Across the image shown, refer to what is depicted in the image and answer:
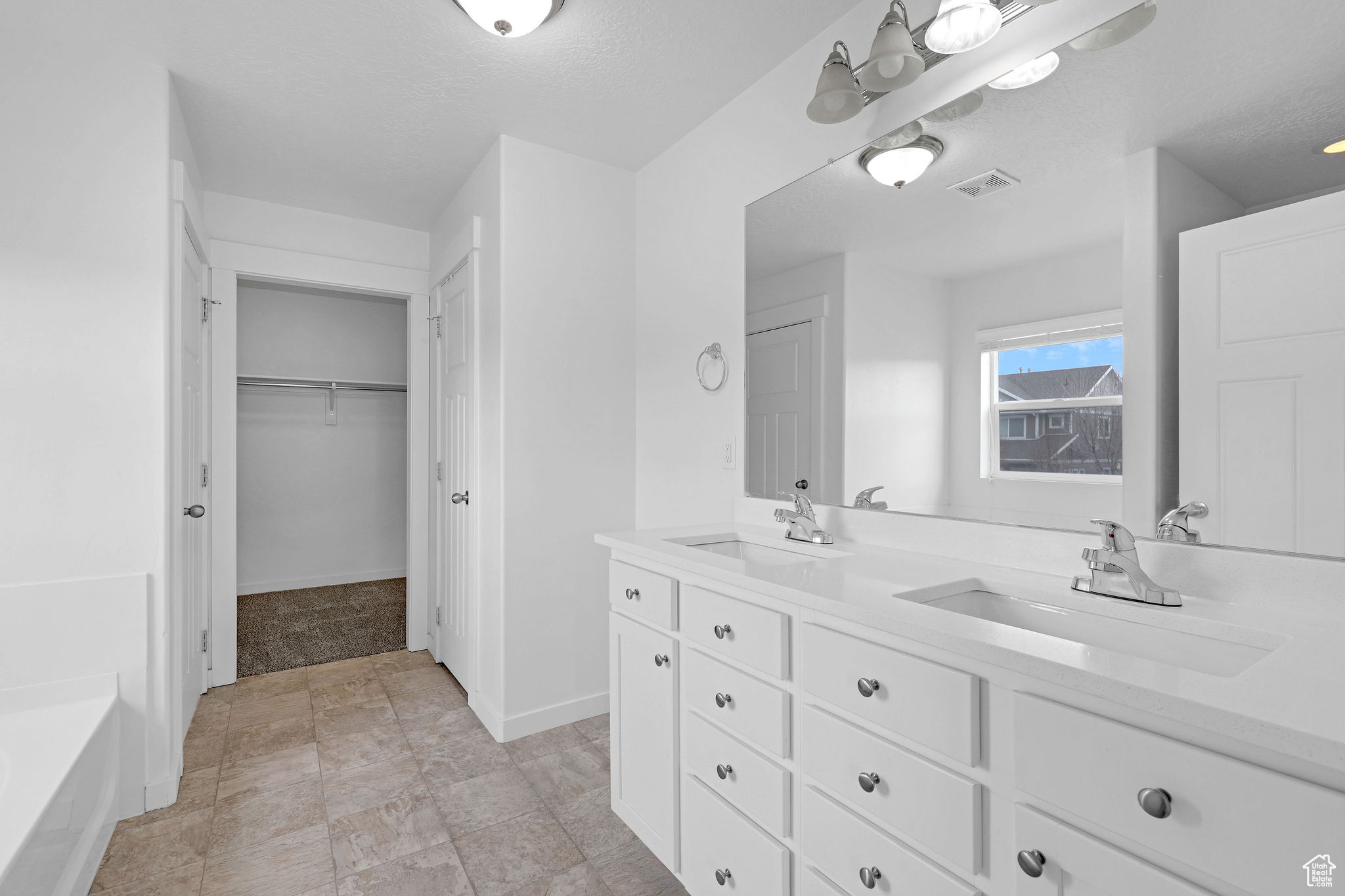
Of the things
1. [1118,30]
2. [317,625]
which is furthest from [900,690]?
[317,625]

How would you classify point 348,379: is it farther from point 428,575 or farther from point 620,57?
point 620,57

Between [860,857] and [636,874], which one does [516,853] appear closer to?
[636,874]

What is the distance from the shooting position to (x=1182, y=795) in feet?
2.30

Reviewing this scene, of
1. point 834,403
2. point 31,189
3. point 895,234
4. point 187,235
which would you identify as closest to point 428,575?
point 187,235

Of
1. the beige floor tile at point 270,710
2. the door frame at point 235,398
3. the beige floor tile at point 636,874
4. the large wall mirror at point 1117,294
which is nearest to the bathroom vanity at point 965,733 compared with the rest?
the beige floor tile at point 636,874

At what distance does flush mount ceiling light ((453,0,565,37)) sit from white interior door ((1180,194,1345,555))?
5.50 ft

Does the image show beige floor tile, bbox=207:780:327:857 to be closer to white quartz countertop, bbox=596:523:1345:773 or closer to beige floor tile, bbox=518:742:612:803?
beige floor tile, bbox=518:742:612:803

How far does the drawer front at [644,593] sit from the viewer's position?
5.40 ft

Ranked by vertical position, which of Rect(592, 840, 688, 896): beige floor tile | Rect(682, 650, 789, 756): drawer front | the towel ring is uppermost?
the towel ring

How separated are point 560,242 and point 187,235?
1.47 meters

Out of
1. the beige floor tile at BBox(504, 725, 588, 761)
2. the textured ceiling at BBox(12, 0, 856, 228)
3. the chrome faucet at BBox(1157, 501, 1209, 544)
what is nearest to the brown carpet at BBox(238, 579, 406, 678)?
the beige floor tile at BBox(504, 725, 588, 761)

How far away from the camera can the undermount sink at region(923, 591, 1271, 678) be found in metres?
0.96

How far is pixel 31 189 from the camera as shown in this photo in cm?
195

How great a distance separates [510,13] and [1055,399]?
1.75 meters
